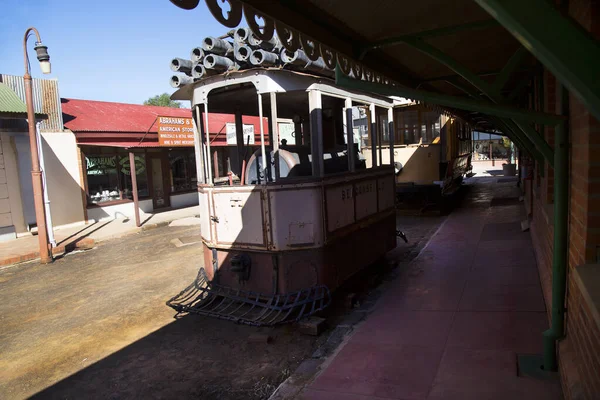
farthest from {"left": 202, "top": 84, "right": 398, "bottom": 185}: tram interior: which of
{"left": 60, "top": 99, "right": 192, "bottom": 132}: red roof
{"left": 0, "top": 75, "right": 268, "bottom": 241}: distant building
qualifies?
{"left": 60, "top": 99, "right": 192, "bottom": 132}: red roof

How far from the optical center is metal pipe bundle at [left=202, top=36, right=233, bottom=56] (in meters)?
4.96

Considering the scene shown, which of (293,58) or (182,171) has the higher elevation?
(293,58)

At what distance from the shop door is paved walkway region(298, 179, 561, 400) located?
39.5 feet

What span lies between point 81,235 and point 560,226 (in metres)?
12.0

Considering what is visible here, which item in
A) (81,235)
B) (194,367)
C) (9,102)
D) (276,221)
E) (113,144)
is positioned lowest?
(194,367)

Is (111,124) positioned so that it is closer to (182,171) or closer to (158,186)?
(158,186)

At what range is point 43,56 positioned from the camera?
9.77 m

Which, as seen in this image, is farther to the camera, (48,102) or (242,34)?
(48,102)

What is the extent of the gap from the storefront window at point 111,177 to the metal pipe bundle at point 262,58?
1101 centimetres

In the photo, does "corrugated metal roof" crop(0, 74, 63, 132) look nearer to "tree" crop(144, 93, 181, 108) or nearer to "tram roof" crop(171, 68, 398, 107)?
"tram roof" crop(171, 68, 398, 107)

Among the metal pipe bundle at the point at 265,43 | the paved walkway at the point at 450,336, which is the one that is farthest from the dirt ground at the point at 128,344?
the metal pipe bundle at the point at 265,43

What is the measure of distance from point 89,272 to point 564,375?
325 inches

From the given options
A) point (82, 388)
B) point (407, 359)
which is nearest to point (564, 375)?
point (407, 359)

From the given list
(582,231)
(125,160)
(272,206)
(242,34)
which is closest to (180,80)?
(242,34)
